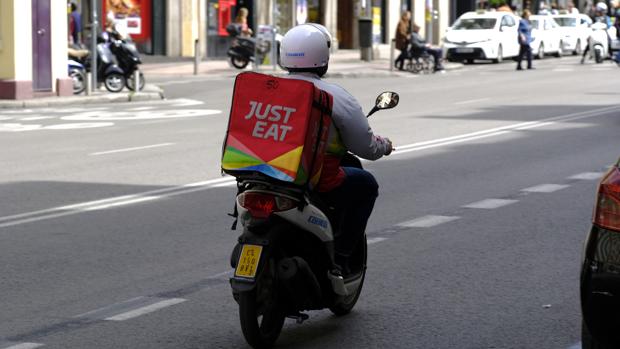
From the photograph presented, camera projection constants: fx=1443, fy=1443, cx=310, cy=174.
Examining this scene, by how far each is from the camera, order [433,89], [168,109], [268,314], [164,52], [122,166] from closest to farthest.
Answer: [268,314]
[122,166]
[168,109]
[433,89]
[164,52]

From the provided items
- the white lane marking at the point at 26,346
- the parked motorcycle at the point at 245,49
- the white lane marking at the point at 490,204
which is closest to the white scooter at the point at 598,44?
the parked motorcycle at the point at 245,49

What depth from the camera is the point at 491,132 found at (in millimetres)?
19094

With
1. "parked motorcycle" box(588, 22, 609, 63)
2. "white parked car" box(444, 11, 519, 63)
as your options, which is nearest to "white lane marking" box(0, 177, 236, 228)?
"white parked car" box(444, 11, 519, 63)

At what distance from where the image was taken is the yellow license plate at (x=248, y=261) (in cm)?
624

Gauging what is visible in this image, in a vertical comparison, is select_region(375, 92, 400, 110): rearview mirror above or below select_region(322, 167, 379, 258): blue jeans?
above

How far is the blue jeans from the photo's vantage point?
22.7 ft

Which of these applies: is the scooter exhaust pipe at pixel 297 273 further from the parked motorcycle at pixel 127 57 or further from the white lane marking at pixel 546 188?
the parked motorcycle at pixel 127 57

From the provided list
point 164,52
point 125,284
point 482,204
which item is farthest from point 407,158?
point 164,52

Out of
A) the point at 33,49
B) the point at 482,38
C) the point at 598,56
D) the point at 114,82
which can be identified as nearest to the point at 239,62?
the point at 482,38

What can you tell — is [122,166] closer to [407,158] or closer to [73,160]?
[73,160]

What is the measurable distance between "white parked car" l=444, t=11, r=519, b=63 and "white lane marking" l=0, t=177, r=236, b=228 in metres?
32.2

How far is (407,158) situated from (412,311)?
26.9 feet

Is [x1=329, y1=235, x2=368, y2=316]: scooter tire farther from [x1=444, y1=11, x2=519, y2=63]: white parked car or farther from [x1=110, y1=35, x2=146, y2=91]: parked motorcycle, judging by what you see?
[x1=444, y1=11, x2=519, y2=63]: white parked car

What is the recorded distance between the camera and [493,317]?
288 inches
